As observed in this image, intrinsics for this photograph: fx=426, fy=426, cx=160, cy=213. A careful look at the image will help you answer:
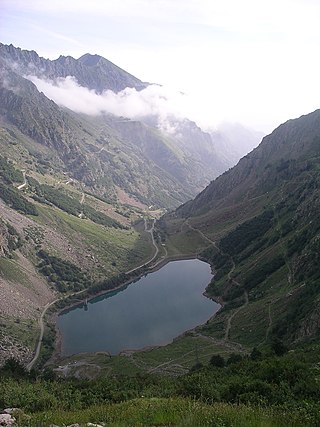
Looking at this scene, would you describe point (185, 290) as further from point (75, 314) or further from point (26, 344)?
point (26, 344)

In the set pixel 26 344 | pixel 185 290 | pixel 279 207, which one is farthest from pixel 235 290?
pixel 26 344

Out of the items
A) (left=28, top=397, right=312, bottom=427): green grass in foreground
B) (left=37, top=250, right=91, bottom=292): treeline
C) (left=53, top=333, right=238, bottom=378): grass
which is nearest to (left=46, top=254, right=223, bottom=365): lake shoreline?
(left=53, top=333, right=238, bottom=378): grass

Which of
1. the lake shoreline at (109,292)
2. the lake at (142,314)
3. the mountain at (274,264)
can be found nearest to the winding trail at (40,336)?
the lake shoreline at (109,292)

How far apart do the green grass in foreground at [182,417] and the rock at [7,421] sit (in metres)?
0.68

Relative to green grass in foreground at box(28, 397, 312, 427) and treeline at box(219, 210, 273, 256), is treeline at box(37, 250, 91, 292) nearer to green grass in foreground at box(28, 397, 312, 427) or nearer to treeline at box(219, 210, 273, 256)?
treeline at box(219, 210, 273, 256)

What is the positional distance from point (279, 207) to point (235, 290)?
4666 cm

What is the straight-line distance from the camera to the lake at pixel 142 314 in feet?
390

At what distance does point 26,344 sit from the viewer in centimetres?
11450

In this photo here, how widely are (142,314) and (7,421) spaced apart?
125301 millimetres

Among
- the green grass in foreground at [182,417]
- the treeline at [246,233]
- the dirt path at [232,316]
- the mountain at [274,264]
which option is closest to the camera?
the green grass in foreground at [182,417]

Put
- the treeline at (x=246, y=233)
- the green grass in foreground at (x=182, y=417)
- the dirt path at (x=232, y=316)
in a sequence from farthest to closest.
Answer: the treeline at (x=246, y=233) → the dirt path at (x=232, y=316) → the green grass in foreground at (x=182, y=417)

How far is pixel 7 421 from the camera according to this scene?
15.9 metres

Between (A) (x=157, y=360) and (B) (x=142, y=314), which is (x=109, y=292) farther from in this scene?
(A) (x=157, y=360)

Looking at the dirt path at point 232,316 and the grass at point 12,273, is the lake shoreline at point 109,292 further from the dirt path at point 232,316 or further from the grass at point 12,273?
the grass at point 12,273
